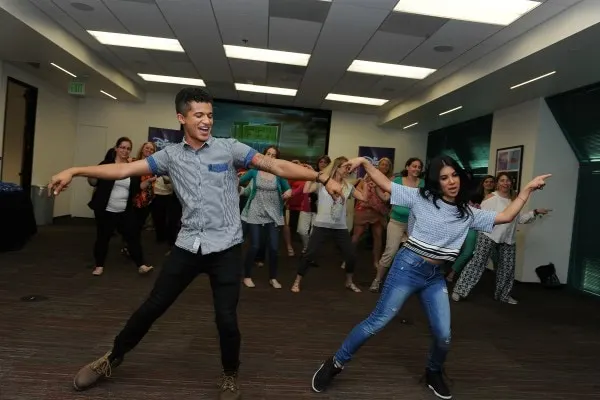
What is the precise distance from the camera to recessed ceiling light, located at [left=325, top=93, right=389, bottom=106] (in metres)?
9.96

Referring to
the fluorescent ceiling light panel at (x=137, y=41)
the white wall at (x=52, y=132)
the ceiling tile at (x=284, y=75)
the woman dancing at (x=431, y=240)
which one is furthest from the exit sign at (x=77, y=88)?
the woman dancing at (x=431, y=240)

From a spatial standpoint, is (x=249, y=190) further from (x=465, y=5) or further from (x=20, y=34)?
(x=20, y=34)

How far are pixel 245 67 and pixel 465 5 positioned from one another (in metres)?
4.36

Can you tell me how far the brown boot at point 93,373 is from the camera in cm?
238

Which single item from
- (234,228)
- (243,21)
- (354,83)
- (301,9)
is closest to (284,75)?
(354,83)

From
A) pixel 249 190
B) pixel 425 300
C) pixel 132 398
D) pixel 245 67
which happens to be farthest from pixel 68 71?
pixel 425 300

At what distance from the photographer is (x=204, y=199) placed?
2.23 m

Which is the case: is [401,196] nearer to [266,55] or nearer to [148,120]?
A: [266,55]

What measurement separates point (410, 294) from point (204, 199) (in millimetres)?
1266

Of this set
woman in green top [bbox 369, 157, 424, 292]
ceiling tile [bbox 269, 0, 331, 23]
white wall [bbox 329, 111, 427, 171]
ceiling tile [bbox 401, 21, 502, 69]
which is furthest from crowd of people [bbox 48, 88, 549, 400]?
white wall [bbox 329, 111, 427, 171]

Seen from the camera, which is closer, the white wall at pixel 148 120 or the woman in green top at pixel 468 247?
the woman in green top at pixel 468 247

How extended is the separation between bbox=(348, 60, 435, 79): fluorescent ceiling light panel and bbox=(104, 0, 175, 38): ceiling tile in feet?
9.82

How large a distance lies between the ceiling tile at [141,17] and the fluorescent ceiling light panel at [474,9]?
3.06 meters

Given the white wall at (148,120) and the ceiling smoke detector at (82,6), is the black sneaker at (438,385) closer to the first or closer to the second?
the ceiling smoke detector at (82,6)
